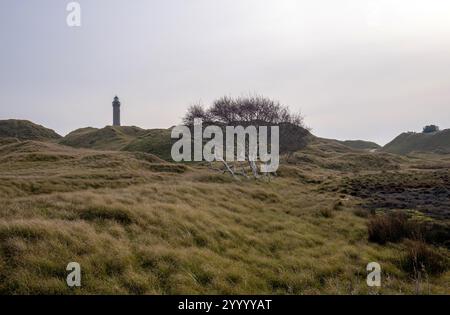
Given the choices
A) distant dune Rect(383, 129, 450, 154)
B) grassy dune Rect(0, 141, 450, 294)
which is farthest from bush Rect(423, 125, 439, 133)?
grassy dune Rect(0, 141, 450, 294)

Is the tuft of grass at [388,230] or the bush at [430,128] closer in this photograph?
the tuft of grass at [388,230]

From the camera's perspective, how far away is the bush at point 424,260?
31.2 ft

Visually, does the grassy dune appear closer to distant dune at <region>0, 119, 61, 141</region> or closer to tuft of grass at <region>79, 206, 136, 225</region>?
tuft of grass at <region>79, 206, 136, 225</region>

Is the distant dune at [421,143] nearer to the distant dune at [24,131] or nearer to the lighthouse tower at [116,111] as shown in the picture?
the lighthouse tower at [116,111]

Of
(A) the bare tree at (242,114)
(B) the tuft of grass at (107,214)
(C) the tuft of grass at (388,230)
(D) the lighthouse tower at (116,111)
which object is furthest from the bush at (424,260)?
(D) the lighthouse tower at (116,111)

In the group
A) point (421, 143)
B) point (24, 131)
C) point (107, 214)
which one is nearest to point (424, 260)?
point (107, 214)

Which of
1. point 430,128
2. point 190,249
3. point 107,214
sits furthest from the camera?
point 430,128

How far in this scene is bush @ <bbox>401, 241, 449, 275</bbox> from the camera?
9516 mm

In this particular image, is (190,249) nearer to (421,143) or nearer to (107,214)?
(107,214)

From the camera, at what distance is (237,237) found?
1207 cm

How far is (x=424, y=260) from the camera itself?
1005cm

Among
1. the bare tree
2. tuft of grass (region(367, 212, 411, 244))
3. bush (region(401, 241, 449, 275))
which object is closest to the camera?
bush (region(401, 241, 449, 275))
